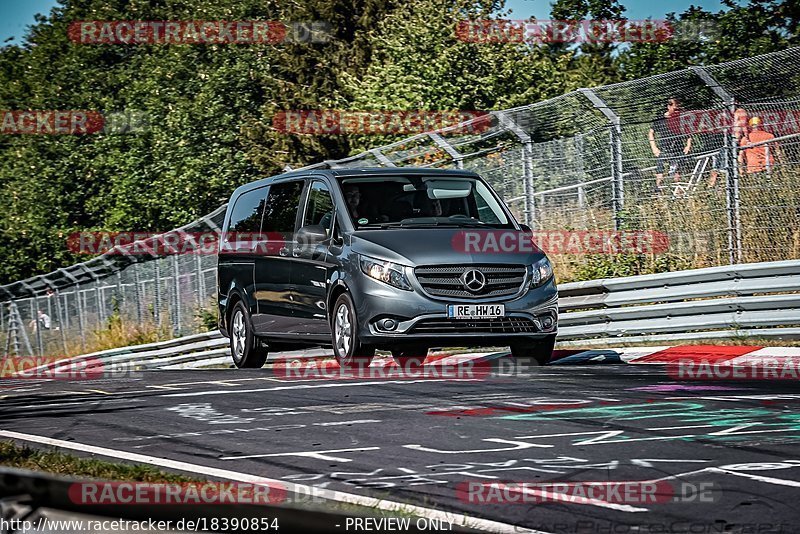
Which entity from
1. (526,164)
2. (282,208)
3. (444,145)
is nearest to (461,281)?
(282,208)

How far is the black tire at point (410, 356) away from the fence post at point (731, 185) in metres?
3.92

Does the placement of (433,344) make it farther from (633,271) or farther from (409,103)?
(409,103)

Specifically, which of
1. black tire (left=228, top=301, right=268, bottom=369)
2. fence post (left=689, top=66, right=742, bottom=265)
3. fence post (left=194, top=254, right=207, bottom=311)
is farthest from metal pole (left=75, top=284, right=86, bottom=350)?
fence post (left=689, top=66, right=742, bottom=265)

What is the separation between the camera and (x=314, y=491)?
5.93 m

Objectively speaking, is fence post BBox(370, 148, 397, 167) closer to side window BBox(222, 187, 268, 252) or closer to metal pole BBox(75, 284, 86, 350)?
side window BBox(222, 187, 268, 252)

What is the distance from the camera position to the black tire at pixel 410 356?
41.1 ft

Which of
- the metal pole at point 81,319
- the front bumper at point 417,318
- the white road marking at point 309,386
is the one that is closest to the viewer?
the white road marking at point 309,386

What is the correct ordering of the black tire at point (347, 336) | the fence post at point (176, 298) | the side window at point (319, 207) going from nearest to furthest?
1. the black tire at point (347, 336)
2. the side window at point (319, 207)
3. the fence post at point (176, 298)

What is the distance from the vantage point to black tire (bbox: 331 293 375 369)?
12336 mm

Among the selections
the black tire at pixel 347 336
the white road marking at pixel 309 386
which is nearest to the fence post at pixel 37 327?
the black tire at pixel 347 336

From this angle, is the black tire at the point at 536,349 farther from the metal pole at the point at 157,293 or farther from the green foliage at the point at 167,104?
the green foliage at the point at 167,104

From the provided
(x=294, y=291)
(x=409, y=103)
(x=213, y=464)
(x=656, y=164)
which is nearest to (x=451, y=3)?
(x=409, y=103)

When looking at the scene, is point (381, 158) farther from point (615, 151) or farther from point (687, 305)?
point (687, 305)

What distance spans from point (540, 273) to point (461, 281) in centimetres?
90
